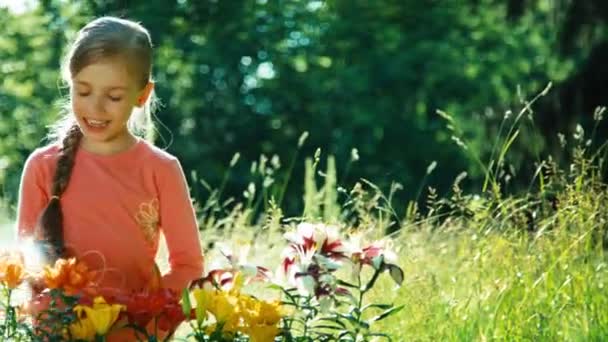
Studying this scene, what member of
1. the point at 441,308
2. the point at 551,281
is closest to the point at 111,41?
the point at 441,308

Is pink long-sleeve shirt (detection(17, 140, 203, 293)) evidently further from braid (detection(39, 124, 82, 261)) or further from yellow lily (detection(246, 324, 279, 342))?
yellow lily (detection(246, 324, 279, 342))

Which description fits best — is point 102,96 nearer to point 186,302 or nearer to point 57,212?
point 57,212

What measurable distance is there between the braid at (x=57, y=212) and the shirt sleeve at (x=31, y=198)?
4 cm

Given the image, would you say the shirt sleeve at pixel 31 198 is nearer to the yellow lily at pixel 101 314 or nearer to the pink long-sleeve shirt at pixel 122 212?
the pink long-sleeve shirt at pixel 122 212

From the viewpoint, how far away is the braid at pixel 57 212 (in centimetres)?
313

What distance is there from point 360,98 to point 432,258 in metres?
10.1

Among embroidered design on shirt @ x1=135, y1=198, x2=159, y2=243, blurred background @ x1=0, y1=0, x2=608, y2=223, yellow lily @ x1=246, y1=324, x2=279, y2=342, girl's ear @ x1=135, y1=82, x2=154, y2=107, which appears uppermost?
girl's ear @ x1=135, y1=82, x2=154, y2=107

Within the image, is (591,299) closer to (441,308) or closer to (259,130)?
(441,308)

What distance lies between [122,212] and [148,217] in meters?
0.06

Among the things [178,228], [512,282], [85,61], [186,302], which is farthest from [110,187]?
[512,282]

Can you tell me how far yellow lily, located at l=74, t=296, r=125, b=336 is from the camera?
285 centimetres

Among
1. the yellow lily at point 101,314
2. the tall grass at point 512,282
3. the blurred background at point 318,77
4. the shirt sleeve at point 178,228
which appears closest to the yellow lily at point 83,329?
the yellow lily at point 101,314

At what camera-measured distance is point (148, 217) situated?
320cm

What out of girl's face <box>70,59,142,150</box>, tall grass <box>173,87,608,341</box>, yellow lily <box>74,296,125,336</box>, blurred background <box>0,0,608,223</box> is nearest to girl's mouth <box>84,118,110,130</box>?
girl's face <box>70,59,142,150</box>
